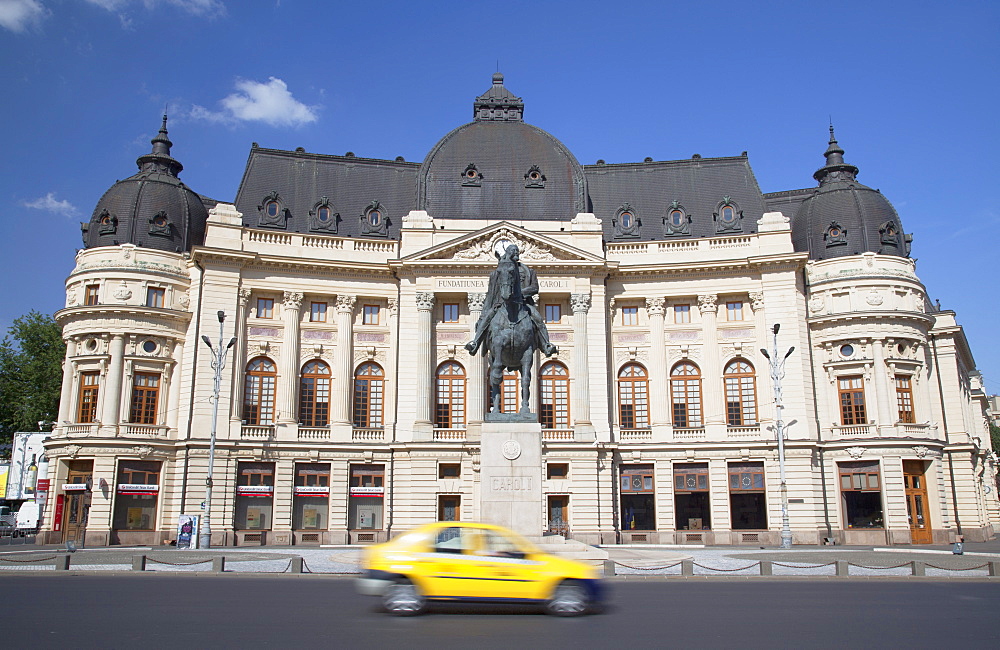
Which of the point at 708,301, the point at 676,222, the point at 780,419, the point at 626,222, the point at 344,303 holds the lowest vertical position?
the point at 780,419

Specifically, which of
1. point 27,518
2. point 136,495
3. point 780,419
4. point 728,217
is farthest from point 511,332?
point 27,518

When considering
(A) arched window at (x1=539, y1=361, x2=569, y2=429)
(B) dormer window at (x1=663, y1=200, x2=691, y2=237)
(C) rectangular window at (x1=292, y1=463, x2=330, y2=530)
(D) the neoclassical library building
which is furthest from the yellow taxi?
(B) dormer window at (x1=663, y1=200, x2=691, y2=237)

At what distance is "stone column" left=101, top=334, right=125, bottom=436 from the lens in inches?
1932

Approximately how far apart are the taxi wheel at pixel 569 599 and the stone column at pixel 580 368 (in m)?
35.2

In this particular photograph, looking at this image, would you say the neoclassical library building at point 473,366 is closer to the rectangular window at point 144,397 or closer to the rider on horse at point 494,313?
the rectangular window at point 144,397

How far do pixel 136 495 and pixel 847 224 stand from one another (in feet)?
155

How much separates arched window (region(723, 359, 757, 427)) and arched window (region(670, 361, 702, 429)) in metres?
1.83

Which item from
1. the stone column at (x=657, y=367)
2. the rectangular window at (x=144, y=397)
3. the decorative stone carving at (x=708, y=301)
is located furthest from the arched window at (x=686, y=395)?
the rectangular window at (x=144, y=397)

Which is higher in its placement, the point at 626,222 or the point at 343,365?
the point at 626,222

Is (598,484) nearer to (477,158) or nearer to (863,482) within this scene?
(863,482)

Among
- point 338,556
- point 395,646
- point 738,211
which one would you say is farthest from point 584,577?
point 738,211

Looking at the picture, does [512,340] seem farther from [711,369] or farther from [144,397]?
[144,397]

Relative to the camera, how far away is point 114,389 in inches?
1948

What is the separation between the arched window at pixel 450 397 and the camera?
53.0 metres
